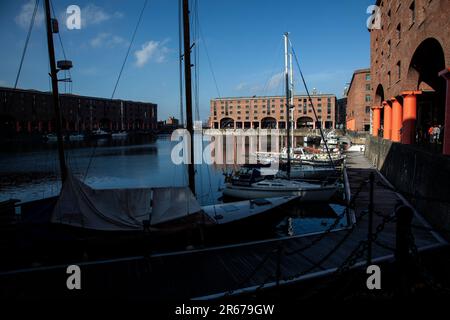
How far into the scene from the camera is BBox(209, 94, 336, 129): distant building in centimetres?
13250

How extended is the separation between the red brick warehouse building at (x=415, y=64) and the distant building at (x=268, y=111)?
104 m

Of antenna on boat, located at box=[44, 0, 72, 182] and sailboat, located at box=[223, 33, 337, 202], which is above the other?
antenna on boat, located at box=[44, 0, 72, 182]

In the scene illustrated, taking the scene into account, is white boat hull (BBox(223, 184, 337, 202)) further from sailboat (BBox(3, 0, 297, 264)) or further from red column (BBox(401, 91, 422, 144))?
sailboat (BBox(3, 0, 297, 264))

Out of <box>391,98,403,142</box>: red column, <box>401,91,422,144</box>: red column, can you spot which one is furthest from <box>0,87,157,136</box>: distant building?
<box>401,91,422,144</box>: red column

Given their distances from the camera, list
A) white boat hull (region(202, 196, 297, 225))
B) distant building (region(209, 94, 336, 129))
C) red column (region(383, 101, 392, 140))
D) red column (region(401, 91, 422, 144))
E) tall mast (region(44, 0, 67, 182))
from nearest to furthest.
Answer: white boat hull (region(202, 196, 297, 225)), tall mast (region(44, 0, 67, 182)), red column (region(401, 91, 422, 144)), red column (region(383, 101, 392, 140)), distant building (region(209, 94, 336, 129))

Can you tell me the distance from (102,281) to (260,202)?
29.1 ft

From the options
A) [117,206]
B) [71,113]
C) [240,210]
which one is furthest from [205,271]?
[71,113]

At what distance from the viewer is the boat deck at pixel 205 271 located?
8.46m

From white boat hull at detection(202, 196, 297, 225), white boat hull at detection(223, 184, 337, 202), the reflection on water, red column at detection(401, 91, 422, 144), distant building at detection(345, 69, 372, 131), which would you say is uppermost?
distant building at detection(345, 69, 372, 131)

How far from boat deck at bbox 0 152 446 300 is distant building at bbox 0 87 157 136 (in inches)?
3016

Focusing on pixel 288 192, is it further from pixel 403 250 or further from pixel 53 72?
pixel 403 250

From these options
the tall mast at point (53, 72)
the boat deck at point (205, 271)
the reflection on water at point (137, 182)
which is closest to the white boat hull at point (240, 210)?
the reflection on water at point (137, 182)

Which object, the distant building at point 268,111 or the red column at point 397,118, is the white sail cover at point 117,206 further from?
the distant building at point 268,111
